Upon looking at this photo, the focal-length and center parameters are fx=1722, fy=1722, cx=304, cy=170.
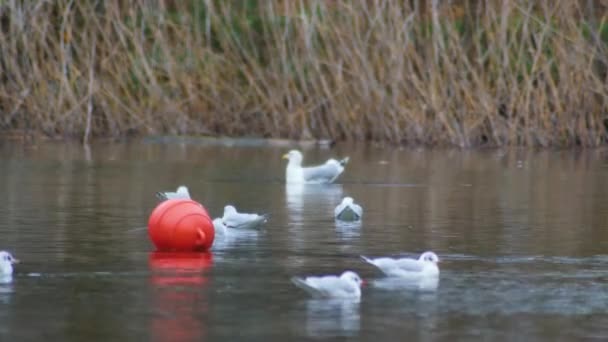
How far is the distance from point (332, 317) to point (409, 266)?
1336mm

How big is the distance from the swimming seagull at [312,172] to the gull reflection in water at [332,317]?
9.85 metres

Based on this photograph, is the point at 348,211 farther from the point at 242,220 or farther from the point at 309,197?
the point at 309,197

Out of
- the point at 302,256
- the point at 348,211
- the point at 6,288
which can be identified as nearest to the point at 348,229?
the point at 348,211

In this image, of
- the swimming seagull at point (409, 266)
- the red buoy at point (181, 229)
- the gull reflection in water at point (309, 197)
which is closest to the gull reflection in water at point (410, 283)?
the swimming seagull at point (409, 266)

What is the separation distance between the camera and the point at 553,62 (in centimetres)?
2536

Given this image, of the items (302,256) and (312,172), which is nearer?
(302,256)

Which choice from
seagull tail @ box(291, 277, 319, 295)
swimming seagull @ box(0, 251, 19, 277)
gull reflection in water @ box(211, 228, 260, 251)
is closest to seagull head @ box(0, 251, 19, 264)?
swimming seagull @ box(0, 251, 19, 277)

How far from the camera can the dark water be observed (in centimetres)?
787

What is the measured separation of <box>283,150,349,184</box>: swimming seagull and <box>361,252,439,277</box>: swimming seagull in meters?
9.06

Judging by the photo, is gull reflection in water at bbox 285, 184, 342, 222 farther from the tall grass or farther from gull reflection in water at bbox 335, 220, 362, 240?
the tall grass

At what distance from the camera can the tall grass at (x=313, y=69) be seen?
24828 millimetres

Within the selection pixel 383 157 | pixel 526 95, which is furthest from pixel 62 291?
pixel 526 95

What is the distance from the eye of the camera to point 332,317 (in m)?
8.09

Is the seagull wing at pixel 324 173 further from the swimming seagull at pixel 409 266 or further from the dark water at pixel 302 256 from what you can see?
the swimming seagull at pixel 409 266
